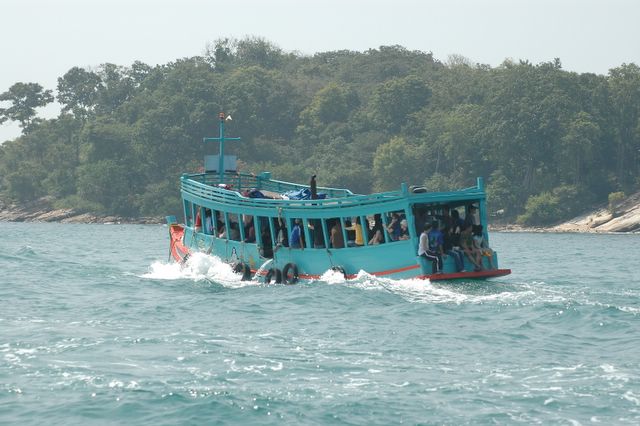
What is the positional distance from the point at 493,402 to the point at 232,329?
7.03m

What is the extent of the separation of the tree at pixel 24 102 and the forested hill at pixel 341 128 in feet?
0.47

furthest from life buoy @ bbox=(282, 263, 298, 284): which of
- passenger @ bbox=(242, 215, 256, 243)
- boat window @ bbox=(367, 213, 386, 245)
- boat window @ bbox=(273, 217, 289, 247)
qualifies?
boat window @ bbox=(367, 213, 386, 245)

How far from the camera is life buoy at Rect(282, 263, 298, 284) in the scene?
28.6 meters

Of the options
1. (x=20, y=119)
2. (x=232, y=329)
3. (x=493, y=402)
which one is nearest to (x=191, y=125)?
(x=20, y=119)

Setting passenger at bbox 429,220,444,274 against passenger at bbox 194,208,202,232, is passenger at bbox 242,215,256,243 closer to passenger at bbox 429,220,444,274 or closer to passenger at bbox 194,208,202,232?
passenger at bbox 194,208,202,232

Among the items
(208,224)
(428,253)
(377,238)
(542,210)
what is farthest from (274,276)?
(542,210)

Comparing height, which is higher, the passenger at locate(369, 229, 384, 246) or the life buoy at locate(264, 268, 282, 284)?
the passenger at locate(369, 229, 384, 246)

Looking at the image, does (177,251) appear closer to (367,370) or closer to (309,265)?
(309,265)

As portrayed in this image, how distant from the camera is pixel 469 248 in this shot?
27.1 m

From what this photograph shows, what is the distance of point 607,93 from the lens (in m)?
83.6

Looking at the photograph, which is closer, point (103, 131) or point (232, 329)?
point (232, 329)

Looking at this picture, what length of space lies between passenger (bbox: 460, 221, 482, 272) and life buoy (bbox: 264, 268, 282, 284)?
4542mm

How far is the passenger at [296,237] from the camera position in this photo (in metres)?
28.7

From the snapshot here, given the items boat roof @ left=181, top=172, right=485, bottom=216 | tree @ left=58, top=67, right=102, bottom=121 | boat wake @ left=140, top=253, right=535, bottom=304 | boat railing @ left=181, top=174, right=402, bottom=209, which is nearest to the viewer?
boat wake @ left=140, top=253, right=535, bottom=304
